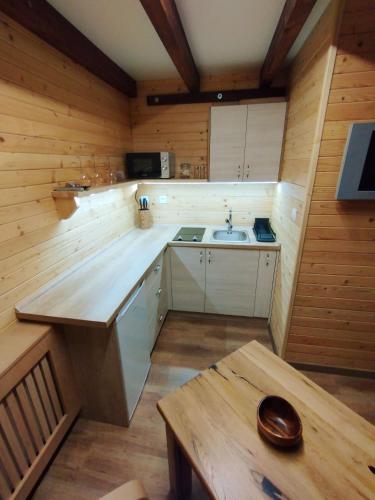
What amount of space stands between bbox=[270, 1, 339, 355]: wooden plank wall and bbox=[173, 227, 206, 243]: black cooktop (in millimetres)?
842

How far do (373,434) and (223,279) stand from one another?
1731mm

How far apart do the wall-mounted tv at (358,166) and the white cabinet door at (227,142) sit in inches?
45.6

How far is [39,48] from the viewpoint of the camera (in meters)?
1.42

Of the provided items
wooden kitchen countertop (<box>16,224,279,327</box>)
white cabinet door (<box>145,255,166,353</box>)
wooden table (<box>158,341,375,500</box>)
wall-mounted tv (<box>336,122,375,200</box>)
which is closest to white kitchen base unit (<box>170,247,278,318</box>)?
wooden kitchen countertop (<box>16,224,279,327</box>)

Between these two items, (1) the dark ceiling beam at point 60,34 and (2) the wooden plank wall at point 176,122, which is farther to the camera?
(2) the wooden plank wall at point 176,122

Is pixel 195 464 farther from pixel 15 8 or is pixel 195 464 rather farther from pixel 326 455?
pixel 15 8

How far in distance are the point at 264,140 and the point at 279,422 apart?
2.32 meters

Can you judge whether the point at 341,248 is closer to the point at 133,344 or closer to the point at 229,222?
the point at 229,222

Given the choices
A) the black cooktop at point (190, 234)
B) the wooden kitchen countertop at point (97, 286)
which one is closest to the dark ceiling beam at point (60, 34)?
the wooden kitchen countertop at point (97, 286)

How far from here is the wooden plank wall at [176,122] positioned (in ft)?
8.18

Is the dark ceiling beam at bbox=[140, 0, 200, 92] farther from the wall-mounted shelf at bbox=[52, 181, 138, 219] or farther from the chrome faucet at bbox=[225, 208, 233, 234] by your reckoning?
the chrome faucet at bbox=[225, 208, 233, 234]

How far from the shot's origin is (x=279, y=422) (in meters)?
0.91

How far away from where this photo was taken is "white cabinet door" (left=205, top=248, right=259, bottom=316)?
2428 mm

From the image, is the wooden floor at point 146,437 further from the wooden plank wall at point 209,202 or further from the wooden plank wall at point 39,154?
the wooden plank wall at point 209,202
